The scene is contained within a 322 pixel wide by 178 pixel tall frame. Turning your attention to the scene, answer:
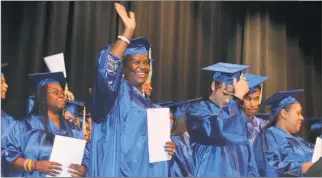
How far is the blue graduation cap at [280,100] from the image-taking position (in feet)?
9.05

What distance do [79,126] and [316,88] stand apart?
1652mm

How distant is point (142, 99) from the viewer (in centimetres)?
263

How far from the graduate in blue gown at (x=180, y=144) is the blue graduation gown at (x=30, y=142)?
1.86 feet

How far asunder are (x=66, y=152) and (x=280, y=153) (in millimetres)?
1408

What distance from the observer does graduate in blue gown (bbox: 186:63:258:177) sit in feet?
8.70

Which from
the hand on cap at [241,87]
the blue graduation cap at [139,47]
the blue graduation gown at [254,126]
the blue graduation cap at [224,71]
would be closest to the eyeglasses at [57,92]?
the blue graduation cap at [139,47]

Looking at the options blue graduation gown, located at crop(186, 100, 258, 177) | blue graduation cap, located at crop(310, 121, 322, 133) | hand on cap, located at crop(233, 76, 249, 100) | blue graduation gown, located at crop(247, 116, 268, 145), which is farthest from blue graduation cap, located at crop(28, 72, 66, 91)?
blue graduation cap, located at crop(310, 121, 322, 133)

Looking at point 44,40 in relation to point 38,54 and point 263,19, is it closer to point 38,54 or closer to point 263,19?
point 38,54

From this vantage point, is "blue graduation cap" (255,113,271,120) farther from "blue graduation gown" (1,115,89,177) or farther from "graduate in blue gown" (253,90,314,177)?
"blue graduation gown" (1,115,89,177)

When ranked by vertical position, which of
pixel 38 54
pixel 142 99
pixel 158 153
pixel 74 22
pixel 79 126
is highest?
pixel 74 22

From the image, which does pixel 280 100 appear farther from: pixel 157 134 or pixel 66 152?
pixel 66 152

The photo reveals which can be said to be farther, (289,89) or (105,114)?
(289,89)

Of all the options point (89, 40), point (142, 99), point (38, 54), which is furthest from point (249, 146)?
point (38, 54)

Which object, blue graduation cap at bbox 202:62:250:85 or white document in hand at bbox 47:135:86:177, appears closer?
white document in hand at bbox 47:135:86:177
